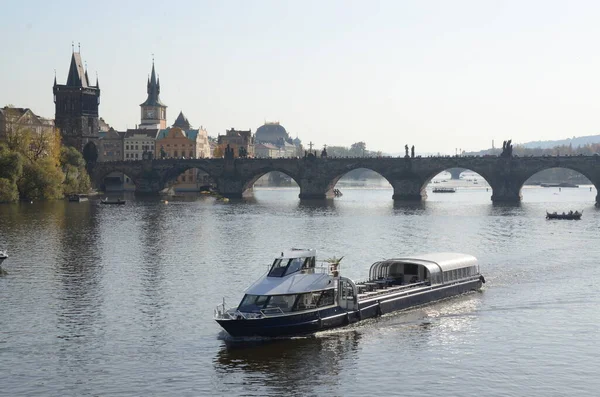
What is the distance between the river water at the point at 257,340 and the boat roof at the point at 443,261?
240 centimetres

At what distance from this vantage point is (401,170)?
590 ft

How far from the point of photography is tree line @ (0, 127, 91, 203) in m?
143

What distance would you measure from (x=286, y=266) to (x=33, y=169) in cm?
10968

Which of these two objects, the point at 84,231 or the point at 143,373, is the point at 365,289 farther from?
the point at 84,231

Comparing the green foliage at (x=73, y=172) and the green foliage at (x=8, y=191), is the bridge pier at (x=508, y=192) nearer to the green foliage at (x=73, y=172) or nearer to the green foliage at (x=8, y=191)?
the green foliage at (x=73, y=172)

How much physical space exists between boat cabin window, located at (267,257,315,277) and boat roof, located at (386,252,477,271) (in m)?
10.0

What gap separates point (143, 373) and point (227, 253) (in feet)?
138

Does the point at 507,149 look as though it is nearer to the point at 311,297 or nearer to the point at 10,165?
the point at 10,165

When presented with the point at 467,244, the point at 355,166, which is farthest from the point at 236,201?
the point at 467,244

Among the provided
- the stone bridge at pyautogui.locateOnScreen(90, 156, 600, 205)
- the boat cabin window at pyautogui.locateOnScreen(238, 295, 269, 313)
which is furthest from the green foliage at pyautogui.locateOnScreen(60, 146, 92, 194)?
the boat cabin window at pyautogui.locateOnScreen(238, 295, 269, 313)

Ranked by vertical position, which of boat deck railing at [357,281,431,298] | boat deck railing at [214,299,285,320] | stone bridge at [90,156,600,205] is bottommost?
boat deck railing at [214,299,285,320]

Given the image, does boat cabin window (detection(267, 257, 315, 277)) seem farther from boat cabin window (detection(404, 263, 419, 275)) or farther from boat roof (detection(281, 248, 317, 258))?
boat cabin window (detection(404, 263, 419, 275))

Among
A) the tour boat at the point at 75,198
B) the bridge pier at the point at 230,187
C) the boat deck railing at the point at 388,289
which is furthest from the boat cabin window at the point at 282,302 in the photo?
the bridge pier at the point at 230,187

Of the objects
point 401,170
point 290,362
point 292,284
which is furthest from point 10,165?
point 290,362
